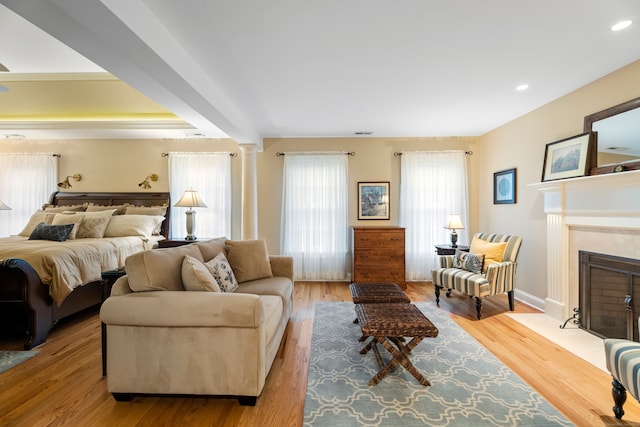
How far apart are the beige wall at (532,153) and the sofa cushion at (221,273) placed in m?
3.82

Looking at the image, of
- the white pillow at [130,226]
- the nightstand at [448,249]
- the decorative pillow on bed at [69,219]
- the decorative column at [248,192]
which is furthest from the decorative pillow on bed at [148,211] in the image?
the nightstand at [448,249]

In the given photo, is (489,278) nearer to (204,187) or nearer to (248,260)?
(248,260)

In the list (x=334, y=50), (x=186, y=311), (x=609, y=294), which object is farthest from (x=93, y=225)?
(x=609, y=294)

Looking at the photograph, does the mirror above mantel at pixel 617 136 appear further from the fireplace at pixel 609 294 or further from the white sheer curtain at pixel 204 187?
the white sheer curtain at pixel 204 187

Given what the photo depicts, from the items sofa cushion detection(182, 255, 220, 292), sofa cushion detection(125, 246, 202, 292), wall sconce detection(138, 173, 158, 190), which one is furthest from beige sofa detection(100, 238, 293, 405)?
wall sconce detection(138, 173, 158, 190)

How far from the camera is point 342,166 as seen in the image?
4.93 m

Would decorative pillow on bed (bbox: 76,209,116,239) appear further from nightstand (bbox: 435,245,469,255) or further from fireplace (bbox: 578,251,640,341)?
fireplace (bbox: 578,251,640,341)

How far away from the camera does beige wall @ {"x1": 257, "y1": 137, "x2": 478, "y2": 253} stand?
4.94 metres

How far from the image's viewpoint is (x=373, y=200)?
496cm

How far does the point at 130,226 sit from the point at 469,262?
494 cm

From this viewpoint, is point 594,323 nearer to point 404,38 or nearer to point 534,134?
point 534,134

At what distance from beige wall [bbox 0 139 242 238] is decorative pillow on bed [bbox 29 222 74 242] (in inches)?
56.3

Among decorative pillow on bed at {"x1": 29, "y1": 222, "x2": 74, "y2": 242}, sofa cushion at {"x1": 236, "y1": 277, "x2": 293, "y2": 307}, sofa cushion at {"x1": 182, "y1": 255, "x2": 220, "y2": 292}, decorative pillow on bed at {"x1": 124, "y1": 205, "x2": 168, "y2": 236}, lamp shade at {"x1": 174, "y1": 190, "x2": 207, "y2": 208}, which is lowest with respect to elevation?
sofa cushion at {"x1": 236, "y1": 277, "x2": 293, "y2": 307}

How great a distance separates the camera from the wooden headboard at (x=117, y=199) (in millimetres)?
4820
